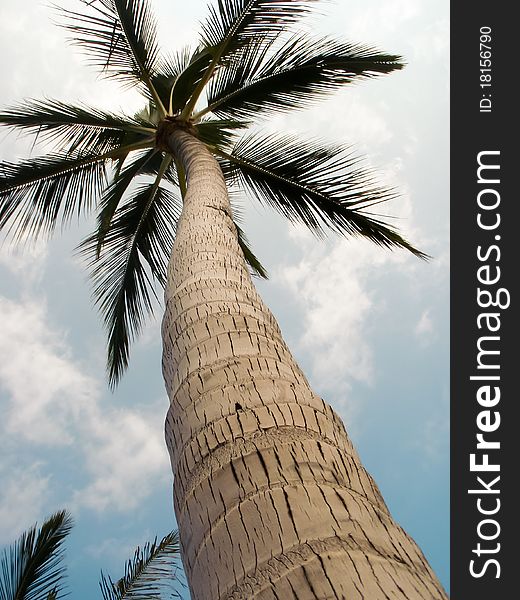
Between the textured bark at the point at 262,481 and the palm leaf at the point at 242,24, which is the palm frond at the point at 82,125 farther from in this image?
the textured bark at the point at 262,481

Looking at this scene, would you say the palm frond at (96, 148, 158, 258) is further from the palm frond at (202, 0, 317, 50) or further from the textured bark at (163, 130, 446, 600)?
the textured bark at (163, 130, 446, 600)

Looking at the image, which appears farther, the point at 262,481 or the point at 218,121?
the point at 218,121

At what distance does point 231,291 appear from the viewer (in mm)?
2572

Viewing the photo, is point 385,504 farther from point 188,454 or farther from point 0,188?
point 0,188

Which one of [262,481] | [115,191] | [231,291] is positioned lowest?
[262,481]

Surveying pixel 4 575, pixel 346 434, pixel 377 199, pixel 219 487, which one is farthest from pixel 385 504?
pixel 4 575

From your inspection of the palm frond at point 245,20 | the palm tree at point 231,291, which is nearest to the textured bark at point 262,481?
the palm tree at point 231,291

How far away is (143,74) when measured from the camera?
711cm

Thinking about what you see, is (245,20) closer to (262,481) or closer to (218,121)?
(218,121)

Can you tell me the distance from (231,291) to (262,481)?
1163 mm

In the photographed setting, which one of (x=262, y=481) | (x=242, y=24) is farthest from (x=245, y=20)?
(x=262, y=481)

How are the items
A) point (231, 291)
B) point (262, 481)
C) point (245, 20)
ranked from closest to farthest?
point (262, 481)
point (231, 291)
point (245, 20)

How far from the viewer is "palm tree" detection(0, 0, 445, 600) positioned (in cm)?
134

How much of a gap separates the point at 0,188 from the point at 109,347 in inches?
101
